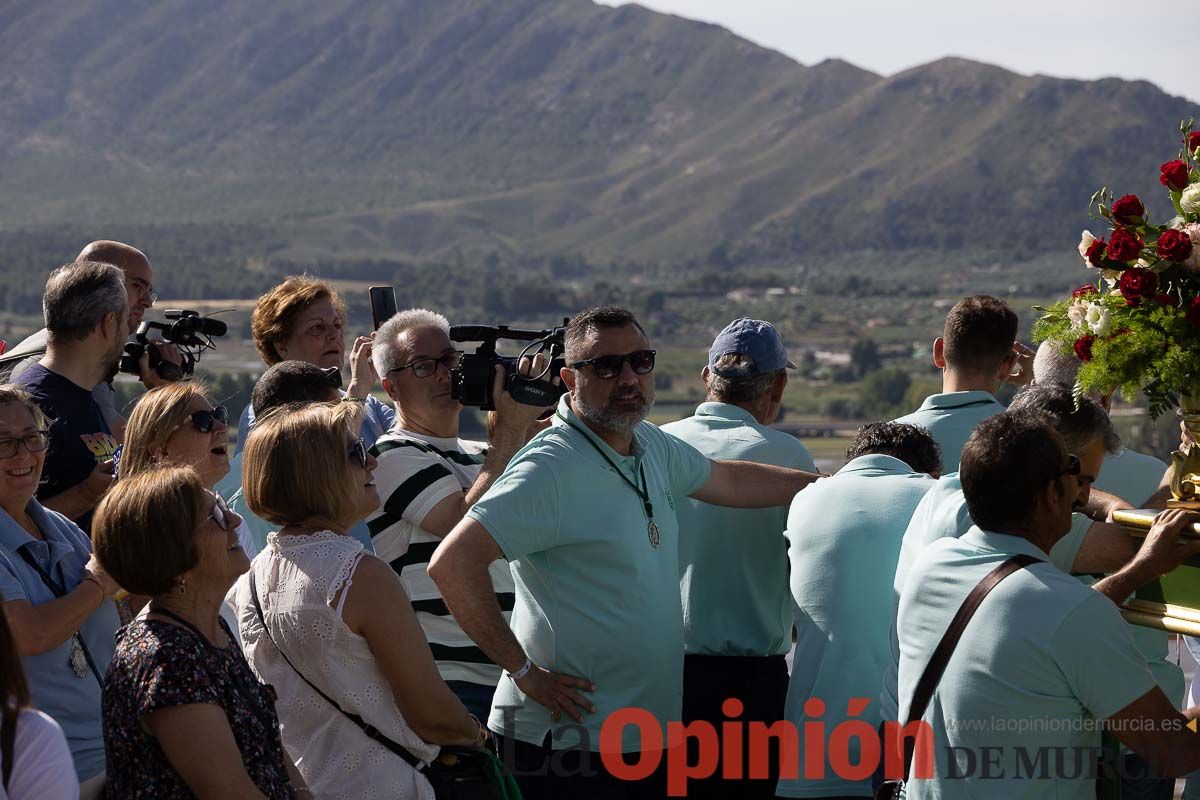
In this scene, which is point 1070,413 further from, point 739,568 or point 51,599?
point 51,599

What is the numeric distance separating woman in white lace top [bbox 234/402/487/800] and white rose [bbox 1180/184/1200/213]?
2.11 metres

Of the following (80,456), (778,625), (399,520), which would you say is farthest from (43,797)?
(778,625)

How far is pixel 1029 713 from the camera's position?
121 inches

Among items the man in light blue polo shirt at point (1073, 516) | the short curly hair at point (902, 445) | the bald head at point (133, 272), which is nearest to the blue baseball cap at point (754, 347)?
the short curly hair at point (902, 445)

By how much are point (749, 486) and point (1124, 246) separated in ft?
4.10

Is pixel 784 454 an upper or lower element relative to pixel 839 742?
upper

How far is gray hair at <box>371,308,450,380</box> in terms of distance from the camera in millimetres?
4773

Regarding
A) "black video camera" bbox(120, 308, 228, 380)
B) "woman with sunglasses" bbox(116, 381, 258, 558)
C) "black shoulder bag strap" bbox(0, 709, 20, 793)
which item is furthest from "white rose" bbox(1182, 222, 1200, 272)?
"black video camera" bbox(120, 308, 228, 380)

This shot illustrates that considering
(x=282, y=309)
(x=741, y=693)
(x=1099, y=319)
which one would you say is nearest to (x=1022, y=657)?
(x=1099, y=319)

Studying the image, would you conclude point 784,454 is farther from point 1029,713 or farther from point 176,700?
point 176,700

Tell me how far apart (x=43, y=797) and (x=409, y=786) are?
0.89 meters

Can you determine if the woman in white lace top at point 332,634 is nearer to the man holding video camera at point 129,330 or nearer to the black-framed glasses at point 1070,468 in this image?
the black-framed glasses at point 1070,468

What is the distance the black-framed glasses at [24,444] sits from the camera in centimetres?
366

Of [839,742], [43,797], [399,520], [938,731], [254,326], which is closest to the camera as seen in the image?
[43,797]
